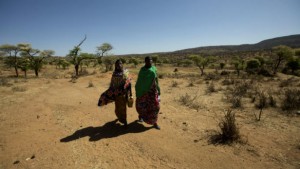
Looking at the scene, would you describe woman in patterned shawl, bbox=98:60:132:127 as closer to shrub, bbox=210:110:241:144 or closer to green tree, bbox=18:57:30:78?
shrub, bbox=210:110:241:144

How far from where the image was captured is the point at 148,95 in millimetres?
5145

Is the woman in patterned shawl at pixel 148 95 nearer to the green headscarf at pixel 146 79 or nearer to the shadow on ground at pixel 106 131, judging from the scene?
the green headscarf at pixel 146 79

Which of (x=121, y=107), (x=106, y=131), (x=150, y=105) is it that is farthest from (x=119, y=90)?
(x=106, y=131)

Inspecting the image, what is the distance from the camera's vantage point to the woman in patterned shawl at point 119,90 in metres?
4.98

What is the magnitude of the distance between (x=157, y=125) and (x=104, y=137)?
149 centimetres

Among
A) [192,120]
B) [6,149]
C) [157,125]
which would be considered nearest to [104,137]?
[157,125]

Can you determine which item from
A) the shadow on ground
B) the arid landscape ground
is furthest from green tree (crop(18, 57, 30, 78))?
the shadow on ground

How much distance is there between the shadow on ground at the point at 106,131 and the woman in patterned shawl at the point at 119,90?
0.91 feet

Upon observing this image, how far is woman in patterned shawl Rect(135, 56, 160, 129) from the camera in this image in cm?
497

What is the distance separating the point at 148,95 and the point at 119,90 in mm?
817

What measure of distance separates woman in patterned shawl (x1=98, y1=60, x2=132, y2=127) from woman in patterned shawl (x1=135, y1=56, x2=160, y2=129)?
344 millimetres

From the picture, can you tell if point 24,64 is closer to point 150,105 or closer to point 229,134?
point 150,105

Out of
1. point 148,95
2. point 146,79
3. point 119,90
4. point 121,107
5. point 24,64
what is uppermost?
point 24,64

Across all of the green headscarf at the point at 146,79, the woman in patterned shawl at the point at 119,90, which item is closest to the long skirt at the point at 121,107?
the woman in patterned shawl at the point at 119,90
